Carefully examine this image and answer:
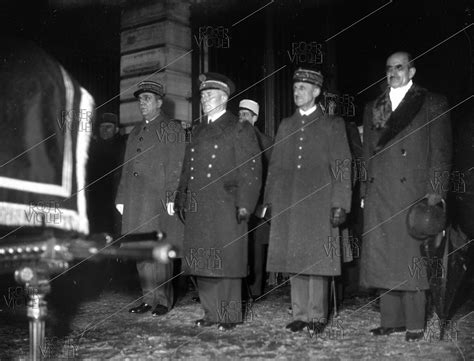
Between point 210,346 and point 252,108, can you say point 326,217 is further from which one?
point 252,108

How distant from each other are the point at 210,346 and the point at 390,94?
2.39 metres

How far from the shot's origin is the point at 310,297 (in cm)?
516

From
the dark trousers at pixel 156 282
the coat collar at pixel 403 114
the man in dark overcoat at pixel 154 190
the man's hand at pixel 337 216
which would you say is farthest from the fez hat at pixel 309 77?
the dark trousers at pixel 156 282

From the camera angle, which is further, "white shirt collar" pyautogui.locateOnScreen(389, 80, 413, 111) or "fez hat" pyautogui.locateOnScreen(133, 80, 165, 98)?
"fez hat" pyautogui.locateOnScreen(133, 80, 165, 98)

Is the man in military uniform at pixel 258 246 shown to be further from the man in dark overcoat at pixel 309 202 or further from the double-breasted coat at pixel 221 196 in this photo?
the man in dark overcoat at pixel 309 202

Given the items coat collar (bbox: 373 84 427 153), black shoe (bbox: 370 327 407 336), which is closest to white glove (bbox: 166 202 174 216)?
coat collar (bbox: 373 84 427 153)

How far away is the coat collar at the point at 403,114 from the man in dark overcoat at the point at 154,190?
6.88 ft

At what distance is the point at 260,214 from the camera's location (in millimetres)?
5570

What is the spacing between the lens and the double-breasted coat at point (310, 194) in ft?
16.7

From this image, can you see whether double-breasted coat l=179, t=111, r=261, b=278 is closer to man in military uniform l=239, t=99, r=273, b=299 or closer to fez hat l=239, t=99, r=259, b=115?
man in military uniform l=239, t=99, r=273, b=299

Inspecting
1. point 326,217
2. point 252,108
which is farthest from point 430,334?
point 252,108

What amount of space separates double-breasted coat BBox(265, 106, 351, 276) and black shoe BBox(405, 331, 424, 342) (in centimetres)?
71

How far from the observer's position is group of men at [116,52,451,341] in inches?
193

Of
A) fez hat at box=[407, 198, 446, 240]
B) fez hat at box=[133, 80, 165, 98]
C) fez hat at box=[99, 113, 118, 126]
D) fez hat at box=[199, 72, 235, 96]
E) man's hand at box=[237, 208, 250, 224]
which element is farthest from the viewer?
fez hat at box=[99, 113, 118, 126]
